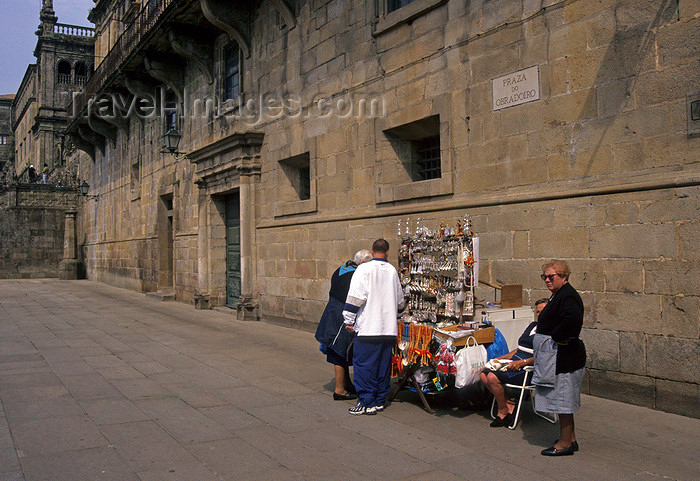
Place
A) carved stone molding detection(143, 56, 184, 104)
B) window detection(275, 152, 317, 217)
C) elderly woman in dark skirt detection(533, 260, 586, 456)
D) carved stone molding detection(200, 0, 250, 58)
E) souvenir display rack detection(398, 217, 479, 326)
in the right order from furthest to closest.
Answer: carved stone molding detection(143, 56, 184, 104) → carved stone molding detection(200, 0, 250, 58) → window detection(275, 152, 317, 217) → souvenir display rack detection(398, 217, 479, 326) → elderly woman in dark skirt detection(533, 260, 586, 456)

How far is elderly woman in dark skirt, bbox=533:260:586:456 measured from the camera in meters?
4.47

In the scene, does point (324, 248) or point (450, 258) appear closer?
point (450, 258)

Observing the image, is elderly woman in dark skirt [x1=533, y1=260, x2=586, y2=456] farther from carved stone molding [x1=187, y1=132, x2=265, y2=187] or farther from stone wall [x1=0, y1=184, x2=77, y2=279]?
stone wall [x1=0, y1=184, x2=77, y2=279]

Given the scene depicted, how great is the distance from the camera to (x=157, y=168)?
2027cm

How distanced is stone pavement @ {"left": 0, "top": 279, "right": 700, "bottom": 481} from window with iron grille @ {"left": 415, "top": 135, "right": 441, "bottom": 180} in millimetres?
3180

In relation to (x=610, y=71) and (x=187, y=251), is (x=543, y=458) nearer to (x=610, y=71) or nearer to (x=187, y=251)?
(x=610, y=71)

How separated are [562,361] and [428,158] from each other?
531cm

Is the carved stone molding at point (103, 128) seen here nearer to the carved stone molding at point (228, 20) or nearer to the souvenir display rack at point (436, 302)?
the carved stone molding at point (228, 20)

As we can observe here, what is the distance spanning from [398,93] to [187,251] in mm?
10110

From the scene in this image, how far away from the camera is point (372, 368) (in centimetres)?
589

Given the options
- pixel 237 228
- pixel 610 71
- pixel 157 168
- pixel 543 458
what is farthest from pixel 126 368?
pixel 157 168

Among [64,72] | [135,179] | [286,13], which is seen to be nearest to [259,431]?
[286,13]

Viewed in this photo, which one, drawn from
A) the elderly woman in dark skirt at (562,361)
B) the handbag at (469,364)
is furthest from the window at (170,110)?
the elderly woman in dark skirt at (562,361)

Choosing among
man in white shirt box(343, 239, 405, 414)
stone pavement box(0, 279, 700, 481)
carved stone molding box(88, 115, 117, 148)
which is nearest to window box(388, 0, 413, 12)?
man in white shirt box(343, 239, 405, 414)
